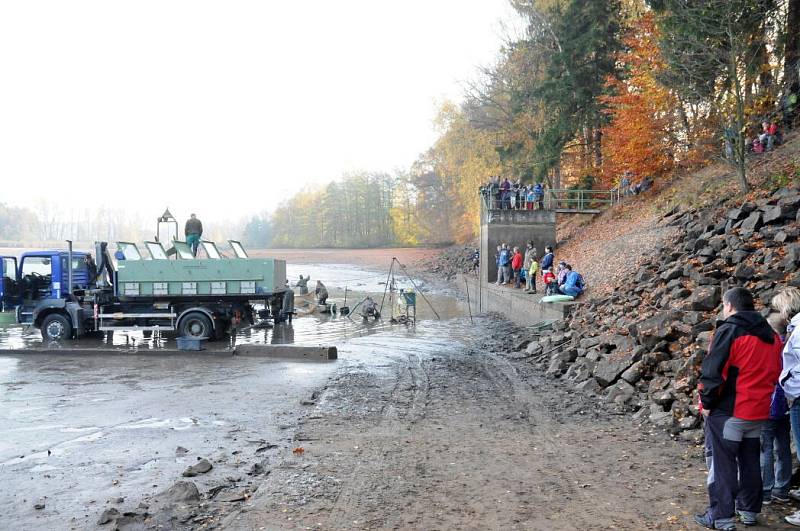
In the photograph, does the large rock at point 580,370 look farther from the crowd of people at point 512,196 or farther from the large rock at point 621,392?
the crowd of people at point 512,196

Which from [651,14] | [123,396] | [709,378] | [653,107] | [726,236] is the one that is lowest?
[123,396]

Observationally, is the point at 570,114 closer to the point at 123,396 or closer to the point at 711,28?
the point at 711,28

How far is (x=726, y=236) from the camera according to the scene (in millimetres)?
13305

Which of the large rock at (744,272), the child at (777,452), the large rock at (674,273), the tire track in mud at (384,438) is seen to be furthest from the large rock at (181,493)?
the large rock at (674,273)

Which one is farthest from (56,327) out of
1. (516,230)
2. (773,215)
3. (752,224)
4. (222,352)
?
(516,230)

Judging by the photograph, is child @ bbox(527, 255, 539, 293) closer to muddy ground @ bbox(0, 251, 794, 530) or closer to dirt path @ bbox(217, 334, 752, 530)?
muddy ground @ bbox(0, 251, 794, 530)

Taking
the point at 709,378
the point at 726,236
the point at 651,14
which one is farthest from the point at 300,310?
the point at 709,378

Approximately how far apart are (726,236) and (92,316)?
16.3 m

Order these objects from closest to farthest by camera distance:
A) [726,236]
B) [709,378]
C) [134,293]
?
1. [709,378]
2. [726,236]
3. [134,293]

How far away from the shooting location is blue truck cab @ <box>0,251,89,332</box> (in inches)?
662

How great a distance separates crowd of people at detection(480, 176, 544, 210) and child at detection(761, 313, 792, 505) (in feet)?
78.1

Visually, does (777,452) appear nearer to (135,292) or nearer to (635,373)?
(635,373)

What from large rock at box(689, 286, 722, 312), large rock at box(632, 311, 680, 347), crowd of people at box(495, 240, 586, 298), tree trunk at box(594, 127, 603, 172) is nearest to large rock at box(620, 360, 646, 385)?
large rock at box(632, 311, 680, 347)

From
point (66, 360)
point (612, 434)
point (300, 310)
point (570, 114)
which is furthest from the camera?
point (570, 114)
